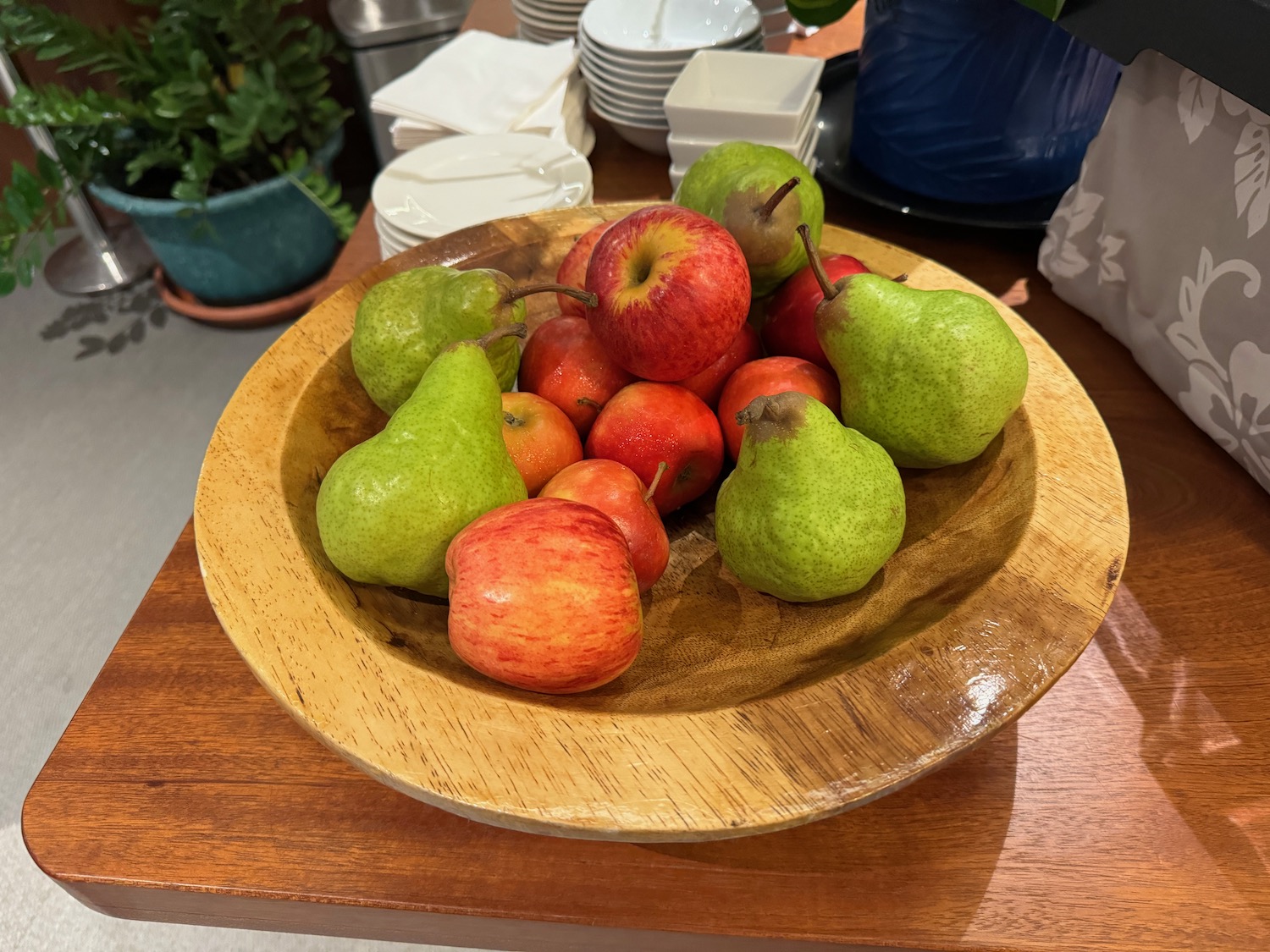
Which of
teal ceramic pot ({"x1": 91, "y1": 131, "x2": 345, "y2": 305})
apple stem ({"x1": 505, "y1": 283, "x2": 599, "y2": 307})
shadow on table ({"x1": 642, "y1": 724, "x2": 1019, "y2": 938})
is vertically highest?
apple stem ({"x1": 505, "y1": 283, "x2": 599, "y2": 307})

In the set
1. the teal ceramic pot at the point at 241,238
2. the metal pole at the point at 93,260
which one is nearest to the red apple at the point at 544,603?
the teal ceramic pot at the point at 241,238

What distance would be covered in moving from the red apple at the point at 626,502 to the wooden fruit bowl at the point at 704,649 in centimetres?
4

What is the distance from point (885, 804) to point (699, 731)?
0.19 meters

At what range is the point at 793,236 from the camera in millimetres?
660

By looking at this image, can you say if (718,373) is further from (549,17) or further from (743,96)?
(549,17)

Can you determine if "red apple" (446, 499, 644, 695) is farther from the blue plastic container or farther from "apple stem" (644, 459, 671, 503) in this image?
the blue plastic container

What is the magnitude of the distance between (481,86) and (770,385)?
0.88 meters

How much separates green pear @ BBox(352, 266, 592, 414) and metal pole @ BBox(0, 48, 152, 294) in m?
1.92

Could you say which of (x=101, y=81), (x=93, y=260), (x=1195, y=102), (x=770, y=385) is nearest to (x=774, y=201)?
(x=770, y=385)

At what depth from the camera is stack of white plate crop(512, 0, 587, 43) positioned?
4.74 feet

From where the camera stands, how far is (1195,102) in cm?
66

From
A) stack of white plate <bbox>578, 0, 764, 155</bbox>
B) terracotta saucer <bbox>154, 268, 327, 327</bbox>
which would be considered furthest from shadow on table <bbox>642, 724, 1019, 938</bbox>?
terracotta saucer <bbox>154, 268, 327, 327</bbox>

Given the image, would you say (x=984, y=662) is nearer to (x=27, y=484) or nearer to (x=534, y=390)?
(x=534, y=390)

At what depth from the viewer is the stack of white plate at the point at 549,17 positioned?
145 cm
